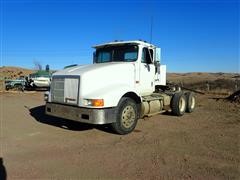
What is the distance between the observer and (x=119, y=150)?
604 cm

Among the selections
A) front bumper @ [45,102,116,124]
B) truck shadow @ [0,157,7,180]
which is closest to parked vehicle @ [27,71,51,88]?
front bumper @ [45,102,116,124]

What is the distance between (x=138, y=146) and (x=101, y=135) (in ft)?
4.79

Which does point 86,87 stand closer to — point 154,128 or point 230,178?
point 154,128

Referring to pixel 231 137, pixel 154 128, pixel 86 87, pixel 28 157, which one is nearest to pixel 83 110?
pixel 86 87

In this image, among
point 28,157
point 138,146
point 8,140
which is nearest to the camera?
point 28,157

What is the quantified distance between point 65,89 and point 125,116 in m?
1.91

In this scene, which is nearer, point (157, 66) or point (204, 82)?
point (157, 66)

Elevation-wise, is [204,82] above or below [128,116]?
above

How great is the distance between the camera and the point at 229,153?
5.96m

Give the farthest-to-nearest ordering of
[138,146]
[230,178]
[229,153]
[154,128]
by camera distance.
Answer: [154,128]
[138,146]
[229,153]
[230,178]

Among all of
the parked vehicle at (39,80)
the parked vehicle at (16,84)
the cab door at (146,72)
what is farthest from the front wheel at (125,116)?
the parked vehicle at (16,84)

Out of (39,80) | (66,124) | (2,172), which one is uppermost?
(39,80)

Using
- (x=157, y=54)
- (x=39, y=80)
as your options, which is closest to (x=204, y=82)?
(x=39, y=80)

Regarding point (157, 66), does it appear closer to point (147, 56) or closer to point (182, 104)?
point (147, 56)
